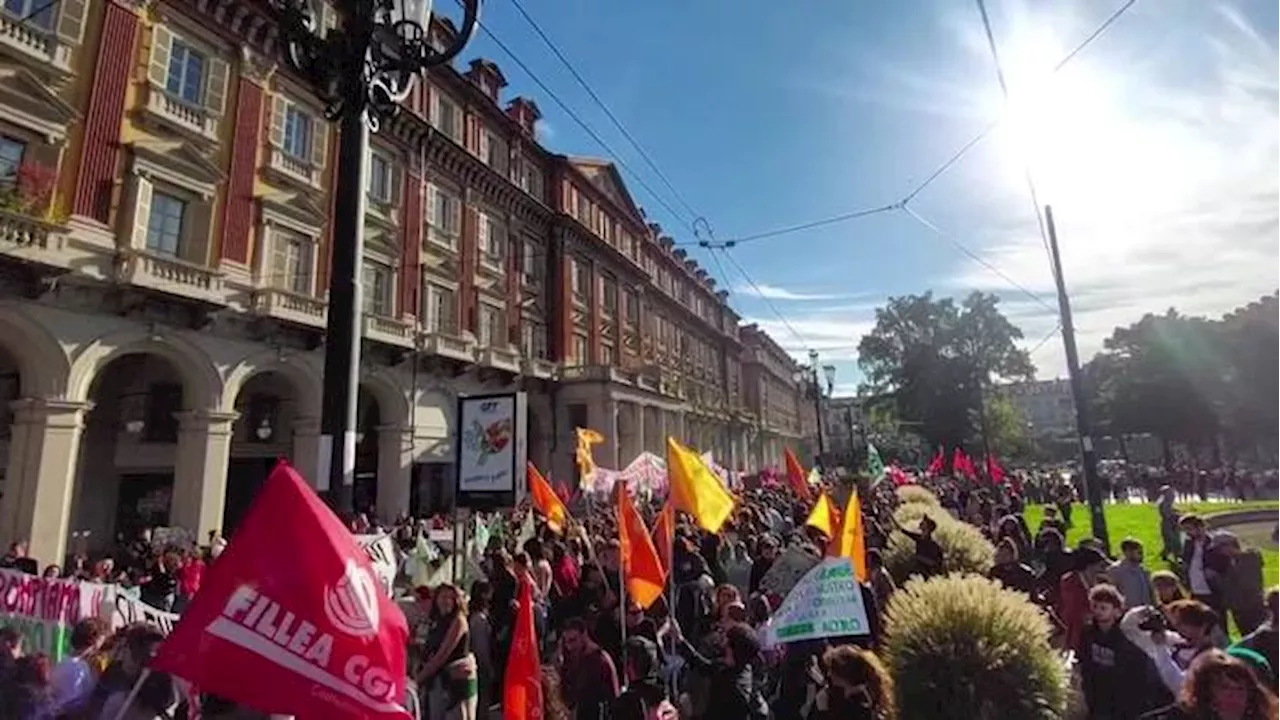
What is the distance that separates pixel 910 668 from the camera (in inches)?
178

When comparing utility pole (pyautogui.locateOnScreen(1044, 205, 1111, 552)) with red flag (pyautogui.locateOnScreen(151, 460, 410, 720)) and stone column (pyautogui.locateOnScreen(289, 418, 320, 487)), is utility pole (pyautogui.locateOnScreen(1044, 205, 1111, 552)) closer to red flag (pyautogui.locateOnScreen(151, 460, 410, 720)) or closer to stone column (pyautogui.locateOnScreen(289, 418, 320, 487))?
red flag (pyautogui.locateOnScreen(151, 460, 410, 720))

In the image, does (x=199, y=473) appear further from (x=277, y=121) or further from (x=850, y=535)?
(x=850, y=535)

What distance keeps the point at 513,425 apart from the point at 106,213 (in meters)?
11.3

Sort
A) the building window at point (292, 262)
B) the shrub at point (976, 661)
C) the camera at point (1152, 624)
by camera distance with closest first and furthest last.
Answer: the shrub at point (976, 661) < the camera at point (1152, 624) < the building window at point (292, 262)

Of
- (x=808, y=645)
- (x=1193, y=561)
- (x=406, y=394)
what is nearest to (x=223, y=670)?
(x=808, y=645)

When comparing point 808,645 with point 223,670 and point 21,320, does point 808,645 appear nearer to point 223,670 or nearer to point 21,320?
point 223,670

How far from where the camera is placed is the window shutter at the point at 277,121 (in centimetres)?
1931

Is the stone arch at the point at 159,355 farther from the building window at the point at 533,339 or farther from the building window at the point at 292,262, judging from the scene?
the building window at the point at 533,339

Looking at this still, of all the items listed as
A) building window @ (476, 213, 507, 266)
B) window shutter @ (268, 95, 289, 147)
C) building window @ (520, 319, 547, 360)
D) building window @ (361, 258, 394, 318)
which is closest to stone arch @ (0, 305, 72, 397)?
window shutter @ (268, 95, 289, 147)

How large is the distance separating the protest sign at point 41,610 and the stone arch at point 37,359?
10.0m

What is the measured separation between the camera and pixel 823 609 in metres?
5.57

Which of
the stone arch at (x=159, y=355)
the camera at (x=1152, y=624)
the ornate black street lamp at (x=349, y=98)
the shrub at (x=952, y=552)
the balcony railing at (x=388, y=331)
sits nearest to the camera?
the ornate black street lamp at (x=349, y=98)

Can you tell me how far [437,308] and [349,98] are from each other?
2248 centimetres

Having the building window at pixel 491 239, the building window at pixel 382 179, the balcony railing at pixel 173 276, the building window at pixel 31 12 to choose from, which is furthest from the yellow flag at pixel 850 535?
the building window at pixel 491 239
